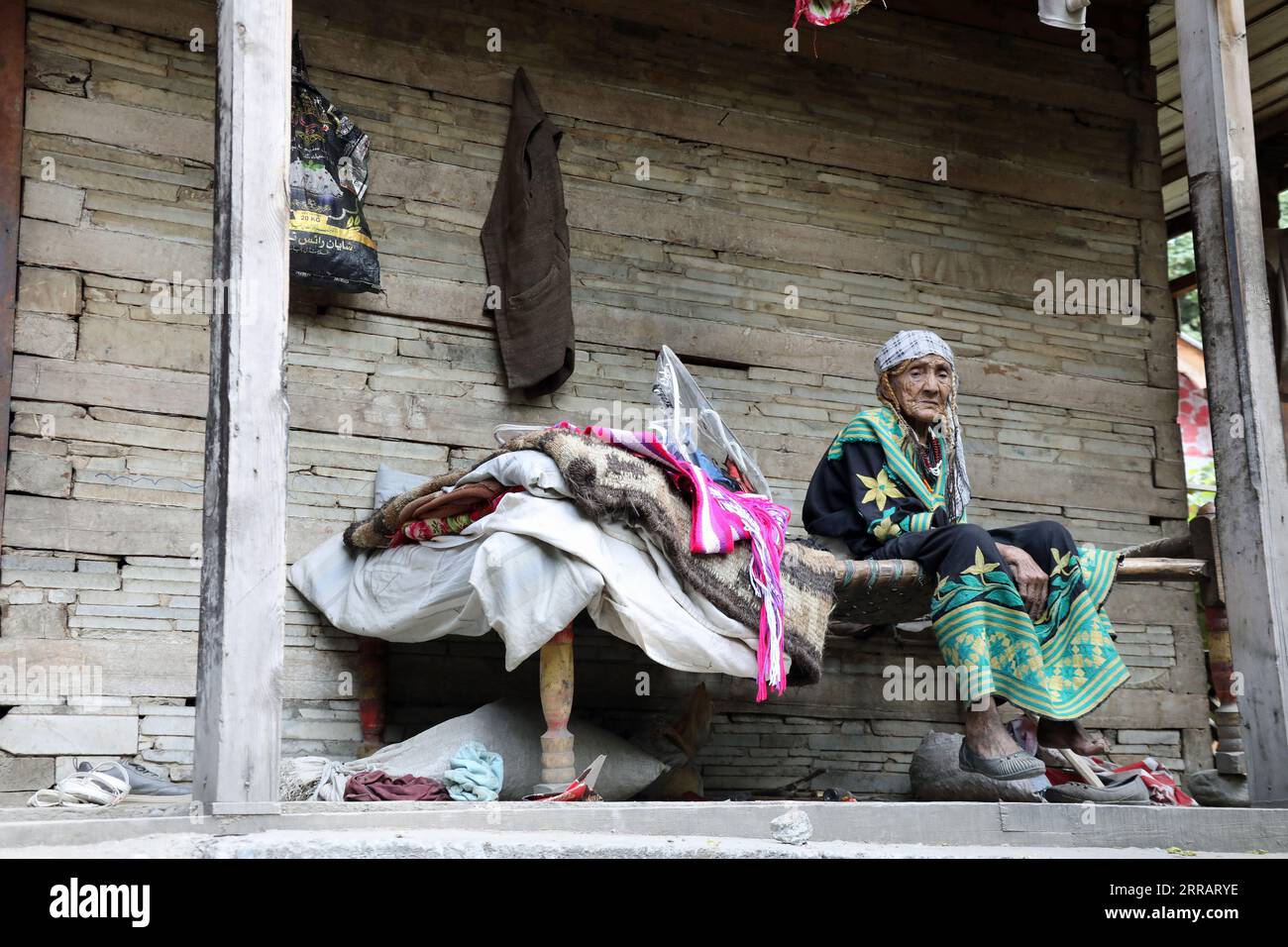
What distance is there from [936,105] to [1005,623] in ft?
10.9

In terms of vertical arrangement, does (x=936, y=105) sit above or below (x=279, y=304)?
above

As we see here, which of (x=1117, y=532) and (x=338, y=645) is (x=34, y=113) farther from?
→ (x=1117, y=532)

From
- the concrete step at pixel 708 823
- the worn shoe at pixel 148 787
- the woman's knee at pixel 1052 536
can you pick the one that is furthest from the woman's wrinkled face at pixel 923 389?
the worn shoe at pixel 148 787

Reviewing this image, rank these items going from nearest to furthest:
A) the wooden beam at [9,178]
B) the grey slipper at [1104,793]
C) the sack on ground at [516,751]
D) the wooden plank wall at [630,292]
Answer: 1. the grey slipper at [1104,793]
2. the sack on ground at [516,751]
3. the wooden beam at [9,178]
4. the wooden plank wall at [630,292]

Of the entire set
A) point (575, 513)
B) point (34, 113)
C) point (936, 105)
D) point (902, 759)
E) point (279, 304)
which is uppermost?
point (936, 105)

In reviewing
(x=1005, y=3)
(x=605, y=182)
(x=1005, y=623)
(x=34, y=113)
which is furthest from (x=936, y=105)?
(x=34, y=113)

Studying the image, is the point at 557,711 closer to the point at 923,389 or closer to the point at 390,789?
the point at 390,789

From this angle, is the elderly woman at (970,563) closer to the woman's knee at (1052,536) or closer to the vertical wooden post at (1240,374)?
the woman's knee at (1052,536)

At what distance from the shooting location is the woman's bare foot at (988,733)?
4672mm

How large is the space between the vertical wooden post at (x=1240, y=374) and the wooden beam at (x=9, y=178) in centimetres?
425

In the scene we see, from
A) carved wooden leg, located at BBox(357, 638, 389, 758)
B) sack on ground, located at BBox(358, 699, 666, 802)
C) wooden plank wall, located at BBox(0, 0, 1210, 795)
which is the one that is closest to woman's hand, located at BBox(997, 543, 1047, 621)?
sack on ground, located at BBox(358, 699, 666, 802)

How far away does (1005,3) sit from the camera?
23.8 ft

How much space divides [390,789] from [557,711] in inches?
23.0

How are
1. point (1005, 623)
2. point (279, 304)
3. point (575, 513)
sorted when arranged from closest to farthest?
point (279, 304)
point (575, 513)
point (1005, 623)
